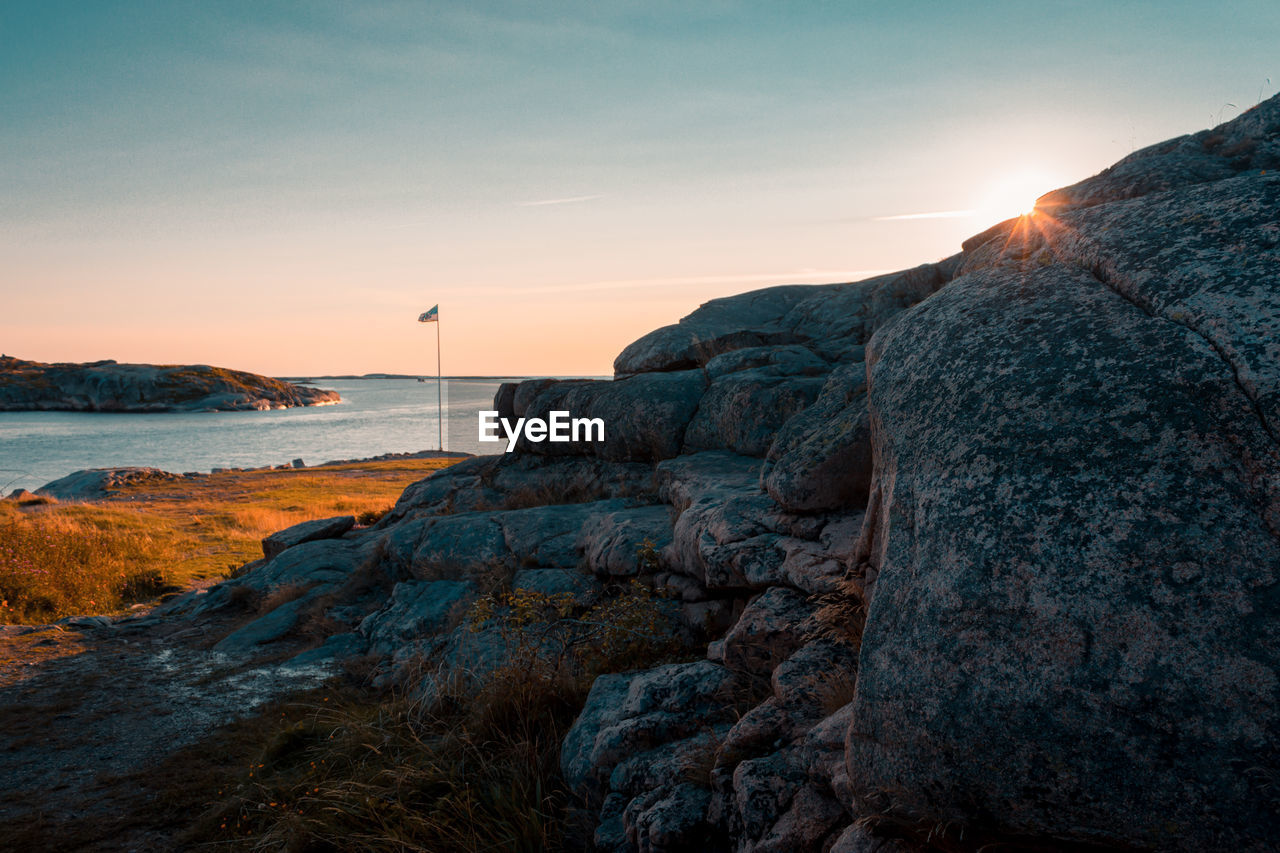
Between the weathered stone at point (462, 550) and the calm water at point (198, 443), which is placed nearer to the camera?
the weathered stone at point (462, 550)

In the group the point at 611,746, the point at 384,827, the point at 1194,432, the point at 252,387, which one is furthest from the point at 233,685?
the point at 252,387

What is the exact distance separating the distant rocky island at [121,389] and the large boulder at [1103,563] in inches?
6677

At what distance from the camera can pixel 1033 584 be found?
2.92 meters

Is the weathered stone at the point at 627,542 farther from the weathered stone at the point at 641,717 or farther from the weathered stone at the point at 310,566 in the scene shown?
the weathered stone at the point at 310,566

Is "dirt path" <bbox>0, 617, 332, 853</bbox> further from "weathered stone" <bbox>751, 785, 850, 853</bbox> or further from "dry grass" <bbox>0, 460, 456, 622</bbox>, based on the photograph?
"weathered stone" <bbox>751, 785, 850, 853</bbox>

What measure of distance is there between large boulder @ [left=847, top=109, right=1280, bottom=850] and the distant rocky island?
170m

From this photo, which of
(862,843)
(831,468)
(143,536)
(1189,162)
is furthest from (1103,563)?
(143,536)

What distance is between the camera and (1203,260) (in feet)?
11.2

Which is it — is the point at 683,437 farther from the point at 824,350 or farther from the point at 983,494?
the point at 983,494

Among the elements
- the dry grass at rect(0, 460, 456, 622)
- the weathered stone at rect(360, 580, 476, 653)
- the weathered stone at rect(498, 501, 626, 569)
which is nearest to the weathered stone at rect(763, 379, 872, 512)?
the weathered stone at rect(498, 501, 626, 569)

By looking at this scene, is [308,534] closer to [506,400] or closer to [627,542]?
[506,400]

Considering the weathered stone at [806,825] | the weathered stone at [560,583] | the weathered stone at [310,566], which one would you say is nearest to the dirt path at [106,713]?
the weathered stone at [310,566]

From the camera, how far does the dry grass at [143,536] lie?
13500mm

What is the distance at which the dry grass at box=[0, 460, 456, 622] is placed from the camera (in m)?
13.5
